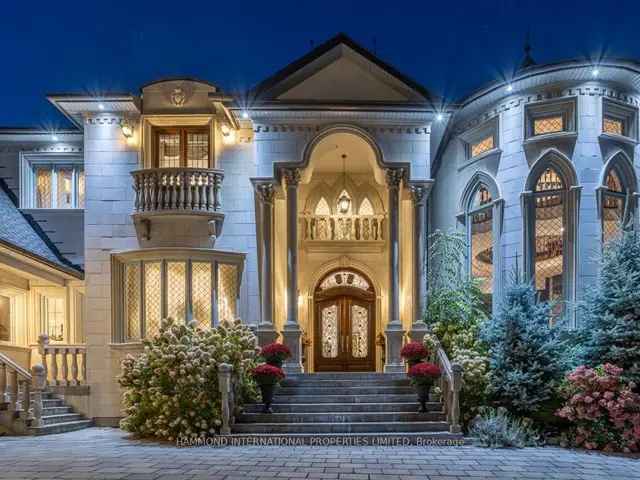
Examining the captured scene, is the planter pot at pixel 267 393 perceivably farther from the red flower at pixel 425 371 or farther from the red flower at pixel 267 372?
the red flower at pixel 425 371

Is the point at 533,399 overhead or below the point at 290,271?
below

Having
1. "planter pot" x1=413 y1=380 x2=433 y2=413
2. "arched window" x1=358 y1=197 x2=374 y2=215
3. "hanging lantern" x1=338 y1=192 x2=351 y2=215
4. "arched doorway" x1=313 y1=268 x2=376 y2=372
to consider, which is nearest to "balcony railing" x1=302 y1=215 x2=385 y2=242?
"hanging lantern" x1=338 y1=192 x2=351 y2=215

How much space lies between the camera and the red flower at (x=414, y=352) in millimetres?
10836

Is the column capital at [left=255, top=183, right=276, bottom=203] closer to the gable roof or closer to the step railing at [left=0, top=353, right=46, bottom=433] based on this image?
the gable roof

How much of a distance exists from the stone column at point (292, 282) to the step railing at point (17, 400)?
5.13 metres

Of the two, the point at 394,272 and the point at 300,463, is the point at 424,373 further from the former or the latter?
the point at 300,463

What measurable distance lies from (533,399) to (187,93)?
33.6 ft

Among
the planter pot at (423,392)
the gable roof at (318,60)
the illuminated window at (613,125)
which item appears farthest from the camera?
the illuminated window at (613,125)

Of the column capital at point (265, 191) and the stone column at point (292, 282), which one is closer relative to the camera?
the stone column at point (292, 282)

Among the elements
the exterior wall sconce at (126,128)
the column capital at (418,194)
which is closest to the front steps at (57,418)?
the exterior wall sconce at (126,128)

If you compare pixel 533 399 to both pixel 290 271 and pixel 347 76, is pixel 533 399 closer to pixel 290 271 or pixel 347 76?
pixel 290 271

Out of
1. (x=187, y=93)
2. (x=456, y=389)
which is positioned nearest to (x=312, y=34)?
(x=187, y=93)

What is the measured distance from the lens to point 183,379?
9.82 metres

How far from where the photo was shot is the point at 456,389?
9562mm
